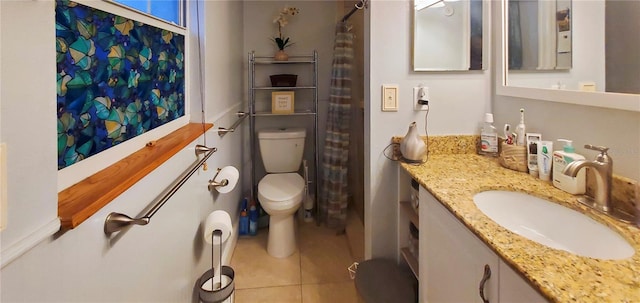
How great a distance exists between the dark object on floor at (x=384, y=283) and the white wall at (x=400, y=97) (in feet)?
0.68

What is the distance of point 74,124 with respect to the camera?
0.84 metres

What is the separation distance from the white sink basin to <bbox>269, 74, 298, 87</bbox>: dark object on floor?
81.4 inches

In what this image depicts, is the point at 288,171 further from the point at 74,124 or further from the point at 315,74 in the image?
the point at 74,124

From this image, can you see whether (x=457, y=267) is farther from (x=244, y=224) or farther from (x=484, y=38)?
(x=244, y=224)

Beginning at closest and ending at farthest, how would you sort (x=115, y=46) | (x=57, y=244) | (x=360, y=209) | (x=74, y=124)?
1. (x=57, y=244)
2. (x=74, y=124)
3. (x=115, y=46)
4. (x=360, y=209)

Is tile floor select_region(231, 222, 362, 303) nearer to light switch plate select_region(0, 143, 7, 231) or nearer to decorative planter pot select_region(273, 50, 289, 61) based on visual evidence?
decorative planter pot select_region(273, 50, 289, 61)

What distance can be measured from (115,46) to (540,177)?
151cm

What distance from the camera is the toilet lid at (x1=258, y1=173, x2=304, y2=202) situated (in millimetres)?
2346

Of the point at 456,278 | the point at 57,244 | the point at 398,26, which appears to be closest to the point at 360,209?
the point at 398,26

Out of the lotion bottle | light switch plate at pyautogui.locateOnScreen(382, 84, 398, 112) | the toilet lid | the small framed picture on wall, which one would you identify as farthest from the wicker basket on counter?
the small framed picture on wall

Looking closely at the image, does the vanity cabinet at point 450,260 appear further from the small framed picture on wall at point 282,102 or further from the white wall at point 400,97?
the small framed picture on wall at point 282,102

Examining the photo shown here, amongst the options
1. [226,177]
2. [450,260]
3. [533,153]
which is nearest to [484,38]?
[533,153]

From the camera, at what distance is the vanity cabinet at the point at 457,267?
2.60 feet

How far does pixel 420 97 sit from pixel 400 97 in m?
0.10
